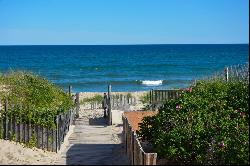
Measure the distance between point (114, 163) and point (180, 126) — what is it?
5.97 ft

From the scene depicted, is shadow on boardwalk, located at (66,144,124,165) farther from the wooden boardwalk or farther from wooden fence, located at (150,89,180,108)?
wooden fence, located at (150,89,180,108)

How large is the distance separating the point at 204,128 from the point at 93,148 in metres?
4.03

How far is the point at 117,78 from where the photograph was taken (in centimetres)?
6338

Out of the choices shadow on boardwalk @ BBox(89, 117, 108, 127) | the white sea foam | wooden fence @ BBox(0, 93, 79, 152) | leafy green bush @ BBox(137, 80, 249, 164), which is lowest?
the white sea foam

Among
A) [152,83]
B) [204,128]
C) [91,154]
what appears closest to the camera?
[204,128]

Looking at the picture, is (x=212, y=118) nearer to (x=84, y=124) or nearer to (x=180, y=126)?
(x=180, y=126)

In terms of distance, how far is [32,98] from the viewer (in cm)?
1599

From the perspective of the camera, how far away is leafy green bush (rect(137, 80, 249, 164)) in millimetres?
9625

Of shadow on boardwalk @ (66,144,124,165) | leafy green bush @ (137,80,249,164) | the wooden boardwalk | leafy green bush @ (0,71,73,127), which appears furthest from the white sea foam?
leafy green bush @ (137,80,249,164)

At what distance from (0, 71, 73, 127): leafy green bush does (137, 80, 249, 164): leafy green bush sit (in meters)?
3.10

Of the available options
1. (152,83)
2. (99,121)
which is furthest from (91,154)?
(152,83)

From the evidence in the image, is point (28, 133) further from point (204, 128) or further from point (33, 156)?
point (204, 128)

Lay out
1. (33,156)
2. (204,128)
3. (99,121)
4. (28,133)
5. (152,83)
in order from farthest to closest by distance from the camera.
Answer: (152,83), (99,121), (28,133), (33,156), (204,128)

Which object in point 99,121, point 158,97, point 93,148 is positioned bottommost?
point 99,121
